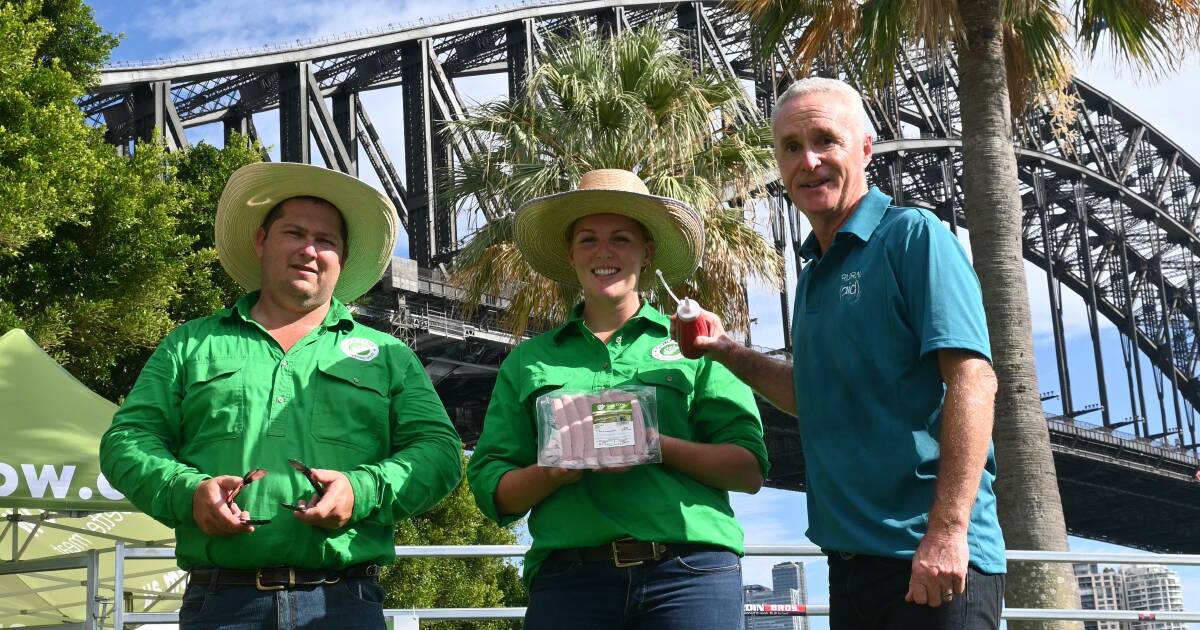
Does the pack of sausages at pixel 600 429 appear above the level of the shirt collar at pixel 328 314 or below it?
below

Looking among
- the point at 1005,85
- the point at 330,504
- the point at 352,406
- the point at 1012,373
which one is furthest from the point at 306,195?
the point at 1005,85

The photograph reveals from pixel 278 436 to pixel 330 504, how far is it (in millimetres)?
303

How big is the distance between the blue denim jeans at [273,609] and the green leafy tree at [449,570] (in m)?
16.8

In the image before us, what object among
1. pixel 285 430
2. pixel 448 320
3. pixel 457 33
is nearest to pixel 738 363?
pixel 285 430

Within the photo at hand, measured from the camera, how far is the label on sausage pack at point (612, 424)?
3.00 metres

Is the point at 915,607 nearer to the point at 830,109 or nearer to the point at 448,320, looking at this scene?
the point at 830,109

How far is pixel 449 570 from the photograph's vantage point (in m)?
22.8

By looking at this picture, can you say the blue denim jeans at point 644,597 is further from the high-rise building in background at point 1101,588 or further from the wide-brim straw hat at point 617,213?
the high-rise building in background at point 1101,588

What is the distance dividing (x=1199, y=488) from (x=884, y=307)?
221ft

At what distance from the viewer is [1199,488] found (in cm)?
6322

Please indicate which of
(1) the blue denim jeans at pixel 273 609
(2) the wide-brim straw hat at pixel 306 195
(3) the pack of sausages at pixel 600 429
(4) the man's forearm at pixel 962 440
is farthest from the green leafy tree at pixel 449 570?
(4) the man's forearm at pixel 962 440

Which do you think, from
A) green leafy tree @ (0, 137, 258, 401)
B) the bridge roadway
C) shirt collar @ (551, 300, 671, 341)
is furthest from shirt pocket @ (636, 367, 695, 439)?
the bridge roadway

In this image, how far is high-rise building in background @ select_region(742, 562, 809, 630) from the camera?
5.49m

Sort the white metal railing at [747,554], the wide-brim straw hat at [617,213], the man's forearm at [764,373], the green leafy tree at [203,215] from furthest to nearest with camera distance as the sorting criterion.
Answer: the green leafy tree at [203,215] → the white metal railing at [747,554] → the wide-brim straw hat at [617,213] → the man's forearm at [764,373]
